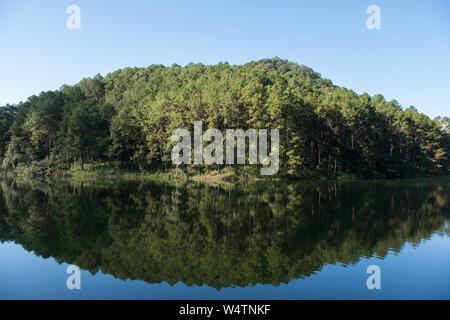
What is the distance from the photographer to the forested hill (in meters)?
51.8

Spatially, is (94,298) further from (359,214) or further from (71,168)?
(71,168)

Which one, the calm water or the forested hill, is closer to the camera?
the calm water

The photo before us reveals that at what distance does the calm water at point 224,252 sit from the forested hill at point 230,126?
31.7 metres

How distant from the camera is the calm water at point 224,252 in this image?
889 centimetres

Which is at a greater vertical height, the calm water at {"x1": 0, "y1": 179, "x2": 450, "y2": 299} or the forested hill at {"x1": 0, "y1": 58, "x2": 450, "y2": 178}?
the forested hill at {"x1": 0, "y1": 58, "x2": 450, "y2": 178}

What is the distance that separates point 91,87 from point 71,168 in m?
40.7

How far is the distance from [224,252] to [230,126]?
4075cm

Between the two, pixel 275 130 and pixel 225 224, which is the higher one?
pixel 275 130

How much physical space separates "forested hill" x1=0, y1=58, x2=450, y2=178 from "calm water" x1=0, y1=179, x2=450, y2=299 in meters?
31.7

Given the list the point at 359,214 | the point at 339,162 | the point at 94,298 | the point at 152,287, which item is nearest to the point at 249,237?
the point at 152,287

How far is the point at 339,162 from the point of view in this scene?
58000 mm

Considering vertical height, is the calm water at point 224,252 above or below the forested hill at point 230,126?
below

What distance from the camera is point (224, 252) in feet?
38.4

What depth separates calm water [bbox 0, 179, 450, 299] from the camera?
29.2ft
